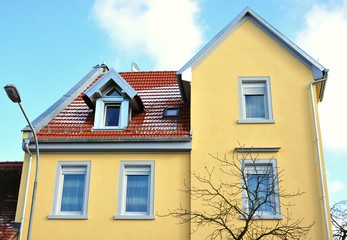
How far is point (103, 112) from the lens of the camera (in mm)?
16391

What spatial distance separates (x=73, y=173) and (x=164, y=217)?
3.47 m

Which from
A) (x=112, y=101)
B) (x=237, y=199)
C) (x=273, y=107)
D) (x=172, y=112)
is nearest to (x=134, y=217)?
(x=237, y=199)

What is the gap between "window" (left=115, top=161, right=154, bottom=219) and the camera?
14375mm

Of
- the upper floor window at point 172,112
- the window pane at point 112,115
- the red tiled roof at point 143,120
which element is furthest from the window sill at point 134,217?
the upper floor window at point 172,112

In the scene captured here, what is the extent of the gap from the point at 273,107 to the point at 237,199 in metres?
3.43

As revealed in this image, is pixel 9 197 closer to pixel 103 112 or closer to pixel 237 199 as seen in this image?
pixel 103 112

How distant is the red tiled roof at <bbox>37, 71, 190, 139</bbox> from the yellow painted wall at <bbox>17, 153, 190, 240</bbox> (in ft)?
2.22

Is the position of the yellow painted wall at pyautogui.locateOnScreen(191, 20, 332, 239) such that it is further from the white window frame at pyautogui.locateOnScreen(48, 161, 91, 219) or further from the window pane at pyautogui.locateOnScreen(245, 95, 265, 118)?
the white window frame at pyautogui.locateOnScreen(48, 161, 91, 219)

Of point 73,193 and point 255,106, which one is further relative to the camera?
point 255,106

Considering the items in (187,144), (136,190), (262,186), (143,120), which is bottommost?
(136,190)

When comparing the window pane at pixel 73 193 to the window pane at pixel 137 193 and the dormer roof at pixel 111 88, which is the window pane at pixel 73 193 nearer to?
the window pane at pixel 137 193

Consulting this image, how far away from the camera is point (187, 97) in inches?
667

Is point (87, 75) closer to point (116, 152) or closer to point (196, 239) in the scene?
point (116, 152)

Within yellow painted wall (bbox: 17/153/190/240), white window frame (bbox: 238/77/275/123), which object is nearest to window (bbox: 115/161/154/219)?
yellow painted wall (bbox: 17/153/190/240)
